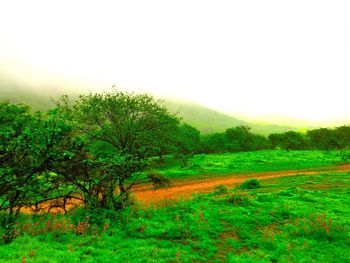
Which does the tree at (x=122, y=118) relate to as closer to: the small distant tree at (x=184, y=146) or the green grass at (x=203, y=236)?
the small distant tree at (x=184, y=146)

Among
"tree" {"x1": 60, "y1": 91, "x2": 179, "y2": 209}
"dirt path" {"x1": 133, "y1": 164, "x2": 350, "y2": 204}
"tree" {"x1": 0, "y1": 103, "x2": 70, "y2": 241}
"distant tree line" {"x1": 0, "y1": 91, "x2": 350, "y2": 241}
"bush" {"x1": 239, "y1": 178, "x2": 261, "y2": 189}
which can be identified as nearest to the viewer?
"tree" {"x1": 0, "y1": 103, "x2": 70, "y2": 241}

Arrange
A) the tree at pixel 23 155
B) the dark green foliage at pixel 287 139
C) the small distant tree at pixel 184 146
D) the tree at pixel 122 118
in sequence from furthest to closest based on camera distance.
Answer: the dark green foliage at pixel 287 139, the small distant tree at pixel 184 146, the tree at pixel 122 118, the tree at pixel 23 155

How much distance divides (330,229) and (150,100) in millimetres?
16683

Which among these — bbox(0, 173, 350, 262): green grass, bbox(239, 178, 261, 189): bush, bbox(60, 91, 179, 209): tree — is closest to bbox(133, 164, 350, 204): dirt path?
bbox(239, 178, 261, 189): bush

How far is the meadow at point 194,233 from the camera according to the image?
1076cm

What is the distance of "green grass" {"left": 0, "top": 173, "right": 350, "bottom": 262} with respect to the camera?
10719 mm

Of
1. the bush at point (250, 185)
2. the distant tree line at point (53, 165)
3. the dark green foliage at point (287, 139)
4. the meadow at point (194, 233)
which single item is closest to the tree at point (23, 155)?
the distant tree line at point (53, 165)

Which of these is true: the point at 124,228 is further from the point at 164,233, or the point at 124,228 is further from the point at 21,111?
the point at 21,111

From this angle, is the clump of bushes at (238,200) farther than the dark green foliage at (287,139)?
No

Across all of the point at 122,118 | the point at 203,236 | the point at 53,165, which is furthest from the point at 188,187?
the point at 53,165

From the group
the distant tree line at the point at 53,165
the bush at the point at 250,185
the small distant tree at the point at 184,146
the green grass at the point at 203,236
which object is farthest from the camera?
the small distant tree at the point at 184,146

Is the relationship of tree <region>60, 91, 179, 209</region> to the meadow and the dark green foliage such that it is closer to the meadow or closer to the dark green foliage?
the meadow

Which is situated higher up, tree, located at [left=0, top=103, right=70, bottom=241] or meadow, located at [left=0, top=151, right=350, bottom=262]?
tree, located at [left=0, top=103, right=70, bottom=241]

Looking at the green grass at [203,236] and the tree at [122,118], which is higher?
the tree at [122,118]
